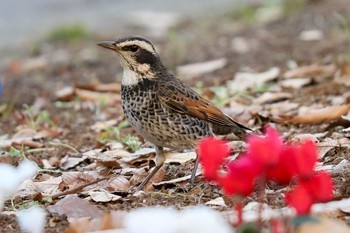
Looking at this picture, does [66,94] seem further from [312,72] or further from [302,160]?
[302,160]

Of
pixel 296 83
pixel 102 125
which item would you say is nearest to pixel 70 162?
pixel 102 125

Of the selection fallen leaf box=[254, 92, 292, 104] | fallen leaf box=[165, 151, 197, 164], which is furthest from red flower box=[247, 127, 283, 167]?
fallen leaf box=[254, 92, 292, 104]

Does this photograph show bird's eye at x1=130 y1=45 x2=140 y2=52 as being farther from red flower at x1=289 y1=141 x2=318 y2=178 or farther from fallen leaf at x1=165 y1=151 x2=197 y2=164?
red flower at x1=289 y1=141 x2=318 y2=178

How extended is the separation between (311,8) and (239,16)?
1.52 m

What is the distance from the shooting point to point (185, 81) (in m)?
8.98

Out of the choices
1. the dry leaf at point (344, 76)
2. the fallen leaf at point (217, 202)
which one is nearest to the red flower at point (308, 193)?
the fallen leaf at point (217, 202)

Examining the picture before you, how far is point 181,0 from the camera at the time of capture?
52.2 ft

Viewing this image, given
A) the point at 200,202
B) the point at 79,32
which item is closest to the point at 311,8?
the point at 79,32

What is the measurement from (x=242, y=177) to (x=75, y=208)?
1590 mm

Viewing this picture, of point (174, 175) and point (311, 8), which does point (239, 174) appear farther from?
point (311, 8)

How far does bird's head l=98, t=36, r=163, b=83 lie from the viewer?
5504 mm

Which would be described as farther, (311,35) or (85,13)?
(85,13)

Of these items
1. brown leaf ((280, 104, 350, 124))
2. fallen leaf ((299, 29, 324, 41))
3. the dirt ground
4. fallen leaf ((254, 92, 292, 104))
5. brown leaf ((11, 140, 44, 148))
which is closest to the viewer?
the dirt ground

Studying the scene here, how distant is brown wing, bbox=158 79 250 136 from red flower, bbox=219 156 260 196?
245cm
